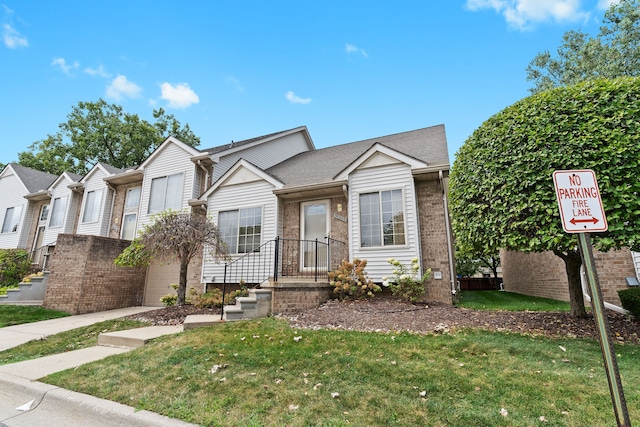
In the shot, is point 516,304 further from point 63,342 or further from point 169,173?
point 169,173

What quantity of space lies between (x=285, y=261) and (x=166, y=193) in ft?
23.7

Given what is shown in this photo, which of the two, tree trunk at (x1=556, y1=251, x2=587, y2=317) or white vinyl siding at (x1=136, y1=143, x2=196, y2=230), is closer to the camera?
tree trunk at (x1=556, y1=251, x2=587, y2=317)

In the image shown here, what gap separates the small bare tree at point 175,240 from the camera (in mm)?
8781

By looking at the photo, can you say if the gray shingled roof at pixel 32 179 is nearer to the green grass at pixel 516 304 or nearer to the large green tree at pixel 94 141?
the large green tree at pixel 94 141

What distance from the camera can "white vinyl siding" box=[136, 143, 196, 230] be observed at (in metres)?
13.6

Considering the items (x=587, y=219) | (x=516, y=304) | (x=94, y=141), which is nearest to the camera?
(x=587, y=219)

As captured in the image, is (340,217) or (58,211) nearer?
(340,217)

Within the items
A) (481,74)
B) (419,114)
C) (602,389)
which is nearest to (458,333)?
(602,389)

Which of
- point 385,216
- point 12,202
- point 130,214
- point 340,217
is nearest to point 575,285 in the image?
point 385,216

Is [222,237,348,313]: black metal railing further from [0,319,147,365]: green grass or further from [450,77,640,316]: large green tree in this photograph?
[450,77,640,316]: large green tree

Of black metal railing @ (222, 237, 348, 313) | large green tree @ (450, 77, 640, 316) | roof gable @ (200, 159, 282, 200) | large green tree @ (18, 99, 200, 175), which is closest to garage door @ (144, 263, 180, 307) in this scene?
black metal railing @ (222, 237, 348, 313)

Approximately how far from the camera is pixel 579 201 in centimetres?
251

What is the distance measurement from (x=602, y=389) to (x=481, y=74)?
455 inches

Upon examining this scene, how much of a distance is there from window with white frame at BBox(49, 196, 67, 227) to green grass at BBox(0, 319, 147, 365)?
43.9 feet
